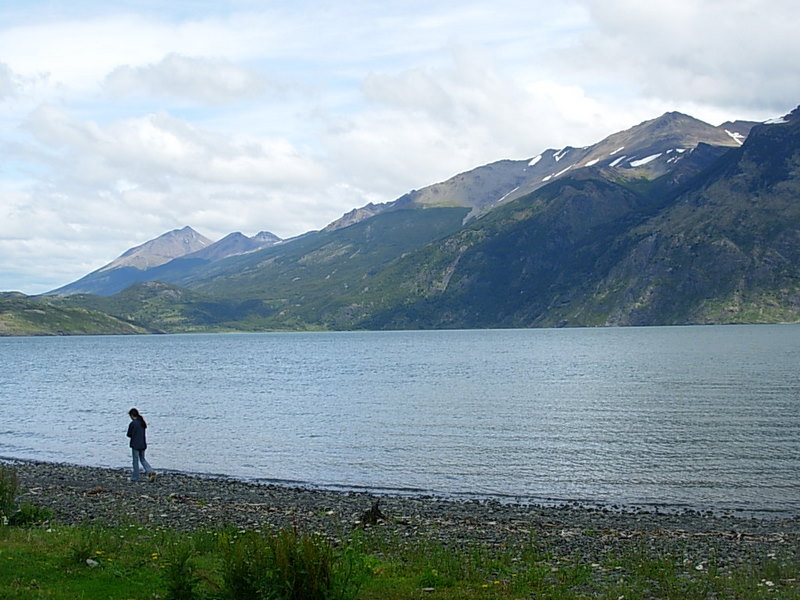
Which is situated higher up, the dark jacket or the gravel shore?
the dark jacket

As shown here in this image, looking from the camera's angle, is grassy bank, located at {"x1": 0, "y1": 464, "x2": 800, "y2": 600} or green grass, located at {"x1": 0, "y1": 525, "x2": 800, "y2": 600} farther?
grassy bank, located at {"x1": 0, "y1": 464, "x2": 800, "y2": 600}

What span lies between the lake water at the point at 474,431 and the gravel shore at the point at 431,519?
4998 millimetres

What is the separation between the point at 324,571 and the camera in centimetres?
1422

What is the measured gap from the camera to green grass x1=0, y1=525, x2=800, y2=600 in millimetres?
14250

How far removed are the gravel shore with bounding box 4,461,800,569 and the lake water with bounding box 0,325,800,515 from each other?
16.4ft

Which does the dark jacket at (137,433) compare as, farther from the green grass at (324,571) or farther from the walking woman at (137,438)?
the green grass at (324,571)

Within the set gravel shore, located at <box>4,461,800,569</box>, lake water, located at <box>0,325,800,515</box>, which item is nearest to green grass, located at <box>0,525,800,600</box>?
gravel shore, located at <box>4,461,800,569</box>

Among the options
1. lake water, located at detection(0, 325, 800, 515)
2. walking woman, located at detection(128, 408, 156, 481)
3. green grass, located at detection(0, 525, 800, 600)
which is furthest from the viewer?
lake water, located at detection(0, 325, 800, 515)

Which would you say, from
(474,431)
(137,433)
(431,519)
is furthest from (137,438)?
(474,431)

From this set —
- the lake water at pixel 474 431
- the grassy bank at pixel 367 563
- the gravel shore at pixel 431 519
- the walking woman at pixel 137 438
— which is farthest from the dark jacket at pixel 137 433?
the grassy bank at pixel 367 563

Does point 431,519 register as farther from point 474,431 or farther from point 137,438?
point 474,431

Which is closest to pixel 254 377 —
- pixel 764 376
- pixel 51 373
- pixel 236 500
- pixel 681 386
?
pixel 51 373

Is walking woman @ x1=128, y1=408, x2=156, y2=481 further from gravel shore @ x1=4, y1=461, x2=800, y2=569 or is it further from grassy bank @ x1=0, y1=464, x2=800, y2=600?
grassy bank @ x1=0, y1=464, x2=800, y2=600

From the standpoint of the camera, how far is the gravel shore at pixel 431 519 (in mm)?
26609
